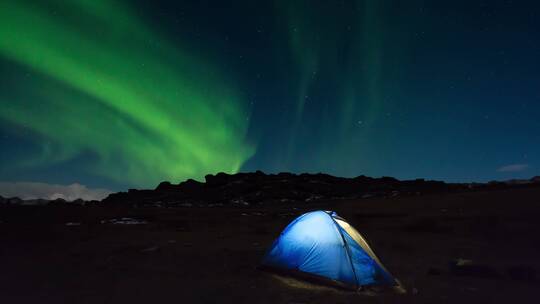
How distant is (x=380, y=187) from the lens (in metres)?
92.7

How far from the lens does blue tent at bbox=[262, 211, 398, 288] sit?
8109mm

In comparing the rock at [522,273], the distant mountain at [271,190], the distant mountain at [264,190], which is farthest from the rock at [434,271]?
the distant mountain at [271,190]

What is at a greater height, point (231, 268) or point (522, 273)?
point (231, 268)

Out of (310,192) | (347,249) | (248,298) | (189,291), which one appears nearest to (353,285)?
(347,249)

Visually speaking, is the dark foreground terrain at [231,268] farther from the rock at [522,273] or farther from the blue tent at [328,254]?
the blue tent at [328,254]

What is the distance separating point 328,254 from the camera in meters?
8.38

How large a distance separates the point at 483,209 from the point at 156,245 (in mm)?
24506

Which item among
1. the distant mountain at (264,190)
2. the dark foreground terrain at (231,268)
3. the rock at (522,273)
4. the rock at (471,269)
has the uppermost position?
the distant mountain at (264,190)

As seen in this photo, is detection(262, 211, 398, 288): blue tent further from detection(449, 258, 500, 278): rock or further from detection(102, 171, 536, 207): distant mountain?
detection(102, 171, 536, 207): distant mountain

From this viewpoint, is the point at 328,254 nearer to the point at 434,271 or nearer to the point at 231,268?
the point at 231,268

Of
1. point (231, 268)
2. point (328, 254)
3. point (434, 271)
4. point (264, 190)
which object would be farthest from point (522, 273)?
point (264, 190)

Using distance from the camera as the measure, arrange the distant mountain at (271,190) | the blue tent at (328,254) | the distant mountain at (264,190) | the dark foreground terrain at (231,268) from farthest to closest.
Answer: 1. the distant mountain at (271,190)
2. the distant mountain at (264,190)
3. the blue tent at (328,254)
4. the dark foreground terrain at (231,268)

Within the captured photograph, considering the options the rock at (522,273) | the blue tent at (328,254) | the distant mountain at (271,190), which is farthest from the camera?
the distant mountain at (271,190)

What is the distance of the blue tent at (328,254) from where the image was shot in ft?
26.6
